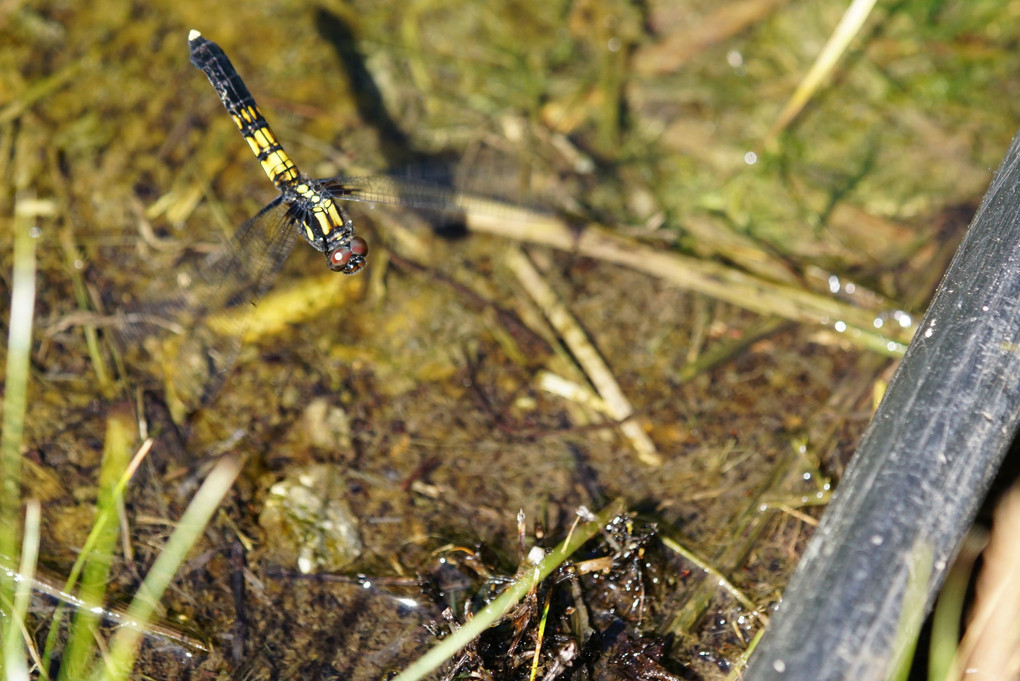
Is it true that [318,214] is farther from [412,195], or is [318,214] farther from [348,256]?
[412,195]

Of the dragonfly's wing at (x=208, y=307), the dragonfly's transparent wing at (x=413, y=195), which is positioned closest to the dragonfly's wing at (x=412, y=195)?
the dragonfly's transparent wing at (x=413, y=195)

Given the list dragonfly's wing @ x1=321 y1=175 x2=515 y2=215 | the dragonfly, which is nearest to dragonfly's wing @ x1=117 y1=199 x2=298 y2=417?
the dragonfly

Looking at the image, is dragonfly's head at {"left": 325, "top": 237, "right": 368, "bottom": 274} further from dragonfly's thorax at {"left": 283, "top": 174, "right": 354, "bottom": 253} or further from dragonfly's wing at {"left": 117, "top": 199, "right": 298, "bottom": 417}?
dragonfly's wing at {"left": 117, "top": 199, "right": 298, "bottom": 417}

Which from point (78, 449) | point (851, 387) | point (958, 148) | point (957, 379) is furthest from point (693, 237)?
point (78, 449)

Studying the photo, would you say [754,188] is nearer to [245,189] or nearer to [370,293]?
[370,293]

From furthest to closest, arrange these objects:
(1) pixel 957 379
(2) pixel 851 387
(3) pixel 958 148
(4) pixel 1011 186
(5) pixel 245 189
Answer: (3) pixel 958 148 < (5) pixel 245 189 < (2) pixel 851 387 < (4) pixel 1011 186 < (1) pixel 957 379

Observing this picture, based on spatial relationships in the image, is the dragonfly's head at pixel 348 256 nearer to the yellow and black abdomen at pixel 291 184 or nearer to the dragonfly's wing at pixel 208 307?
the yellow and black abdomen at pixel 291 184
